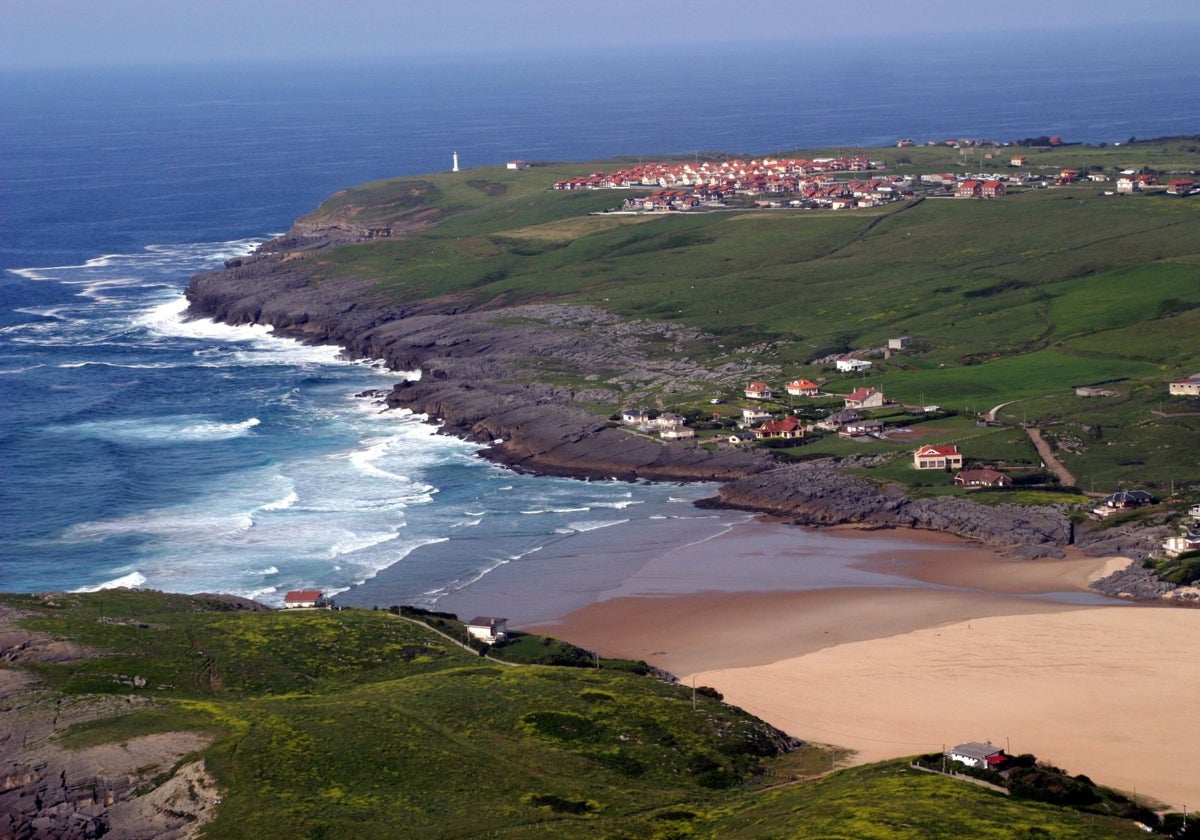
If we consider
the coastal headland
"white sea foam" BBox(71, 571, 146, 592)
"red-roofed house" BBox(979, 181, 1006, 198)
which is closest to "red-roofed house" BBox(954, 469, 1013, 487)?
the coastal headland

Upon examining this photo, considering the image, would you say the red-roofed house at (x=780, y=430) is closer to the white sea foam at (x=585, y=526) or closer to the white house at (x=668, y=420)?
the white house at (x=668, y=420)

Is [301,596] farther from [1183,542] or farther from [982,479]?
[1183,542]

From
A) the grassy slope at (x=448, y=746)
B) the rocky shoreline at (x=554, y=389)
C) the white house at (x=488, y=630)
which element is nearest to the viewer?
the grassy slope at (x=448, y=746)

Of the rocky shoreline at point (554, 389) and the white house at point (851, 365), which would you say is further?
the white house at point (851, 365)

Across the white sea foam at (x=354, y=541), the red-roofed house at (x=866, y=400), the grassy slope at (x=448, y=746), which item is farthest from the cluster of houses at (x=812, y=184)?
the grassy slope at (x=448, y=746)

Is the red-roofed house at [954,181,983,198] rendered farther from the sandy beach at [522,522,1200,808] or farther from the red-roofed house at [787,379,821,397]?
the sandy beach at [522,522,1200,808]

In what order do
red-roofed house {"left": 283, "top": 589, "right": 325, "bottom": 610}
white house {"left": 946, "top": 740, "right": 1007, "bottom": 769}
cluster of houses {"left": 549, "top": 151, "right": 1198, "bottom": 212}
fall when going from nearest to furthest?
white house {"left": 946, "top": 740, "right": 1007, "bottom": 769}, red-roofed house {"left": 283, "top": 589, "right": 325, "bottom": 610}, cluster of houses {"left": 549, "top": 151, "right": 1198, "bottom": 212}
